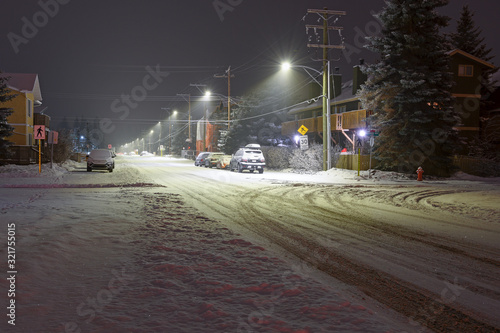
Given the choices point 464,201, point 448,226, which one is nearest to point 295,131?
point 464,201

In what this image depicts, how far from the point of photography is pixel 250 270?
5.93 m

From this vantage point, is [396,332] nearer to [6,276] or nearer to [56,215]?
[6,276]

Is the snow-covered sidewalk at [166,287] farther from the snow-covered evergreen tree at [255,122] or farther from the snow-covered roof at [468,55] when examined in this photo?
the snow-covered evergreen tree at [255,122]

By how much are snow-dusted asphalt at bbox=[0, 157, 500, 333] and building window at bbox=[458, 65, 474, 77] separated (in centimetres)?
3358

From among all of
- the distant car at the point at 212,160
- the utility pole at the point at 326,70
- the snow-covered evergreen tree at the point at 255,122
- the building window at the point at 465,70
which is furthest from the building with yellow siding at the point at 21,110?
the building window at the point at 465,70

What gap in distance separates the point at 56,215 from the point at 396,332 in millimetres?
9145

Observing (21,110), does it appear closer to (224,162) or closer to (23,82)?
(23,82)

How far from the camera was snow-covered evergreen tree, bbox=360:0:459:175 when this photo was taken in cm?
2797

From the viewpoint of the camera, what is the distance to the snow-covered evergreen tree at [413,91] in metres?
28.0

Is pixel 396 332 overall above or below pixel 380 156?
below

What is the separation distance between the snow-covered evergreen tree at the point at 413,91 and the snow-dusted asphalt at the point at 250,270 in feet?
55.4

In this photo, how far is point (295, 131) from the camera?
170ft

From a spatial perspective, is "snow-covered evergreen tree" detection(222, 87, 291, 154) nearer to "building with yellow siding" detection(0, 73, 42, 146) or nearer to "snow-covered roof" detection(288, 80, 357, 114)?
"snow-covered roof" detection(288, 80, 357, 114)

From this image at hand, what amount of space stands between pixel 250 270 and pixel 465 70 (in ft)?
139
